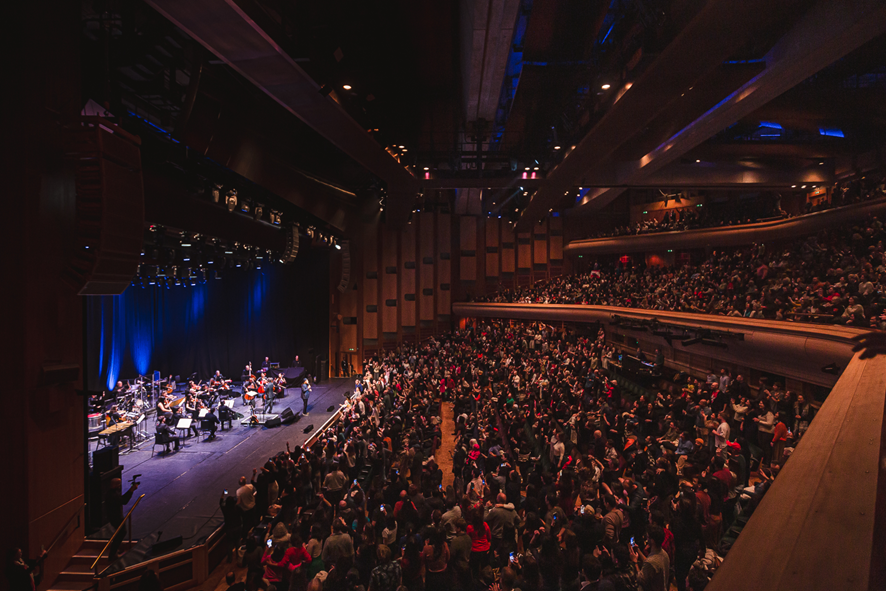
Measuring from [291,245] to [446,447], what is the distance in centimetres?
777

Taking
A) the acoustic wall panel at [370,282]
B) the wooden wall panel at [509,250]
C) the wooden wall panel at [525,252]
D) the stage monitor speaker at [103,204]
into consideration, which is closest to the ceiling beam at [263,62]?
the stage monitor speaker at [103,204]

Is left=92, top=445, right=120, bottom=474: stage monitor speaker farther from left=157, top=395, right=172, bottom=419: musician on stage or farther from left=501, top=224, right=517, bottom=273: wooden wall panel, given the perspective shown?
left=501, top=224, right=517, bottom=273: wooden wall panel

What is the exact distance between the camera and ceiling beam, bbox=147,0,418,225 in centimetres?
541

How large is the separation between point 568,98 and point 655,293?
751cm

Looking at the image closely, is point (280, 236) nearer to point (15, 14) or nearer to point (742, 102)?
point (15, 14)

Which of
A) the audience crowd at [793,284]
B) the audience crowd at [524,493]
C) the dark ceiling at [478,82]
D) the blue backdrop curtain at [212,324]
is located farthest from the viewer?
the blue backdrop curtain at [212,324]

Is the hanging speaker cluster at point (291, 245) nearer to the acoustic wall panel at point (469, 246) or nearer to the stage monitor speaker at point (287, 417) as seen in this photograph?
the stage monitor speaker at point (287, 417)

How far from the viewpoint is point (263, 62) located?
6.66 meters

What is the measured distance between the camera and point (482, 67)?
916 centimetres

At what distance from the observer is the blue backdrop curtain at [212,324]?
49.9 feet

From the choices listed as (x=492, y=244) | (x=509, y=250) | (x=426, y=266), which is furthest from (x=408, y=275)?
(x=509, y=250)

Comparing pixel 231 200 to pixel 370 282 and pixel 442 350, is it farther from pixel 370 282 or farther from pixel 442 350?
pixel 370 282

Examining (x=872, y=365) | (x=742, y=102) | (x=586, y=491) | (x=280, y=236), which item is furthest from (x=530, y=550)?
(x=280, y=236)

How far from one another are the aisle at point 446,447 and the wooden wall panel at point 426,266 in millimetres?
9926
